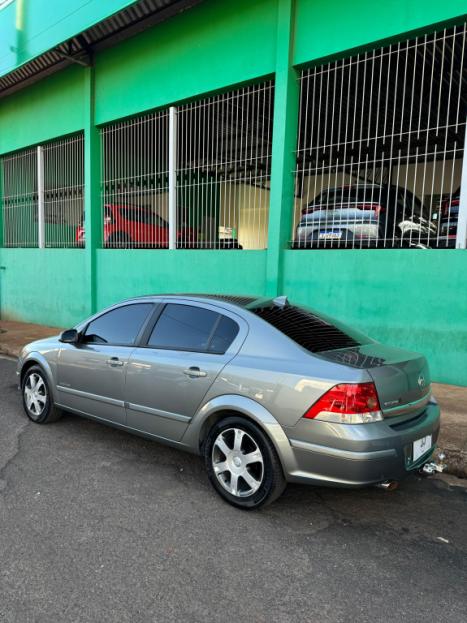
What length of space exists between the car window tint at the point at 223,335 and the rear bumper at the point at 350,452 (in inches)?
32.7

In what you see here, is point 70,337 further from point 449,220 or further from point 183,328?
point 449,220

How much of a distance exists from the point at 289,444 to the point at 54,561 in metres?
1.51

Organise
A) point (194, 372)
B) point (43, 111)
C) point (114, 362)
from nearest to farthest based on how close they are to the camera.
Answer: point (194, 372) < point (114, 362) < point (43, 111)

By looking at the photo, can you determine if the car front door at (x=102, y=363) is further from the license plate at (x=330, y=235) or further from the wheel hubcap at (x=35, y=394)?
the license plate at (x=330, y=235)

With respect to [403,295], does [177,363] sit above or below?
below

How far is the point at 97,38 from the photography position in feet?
31.7

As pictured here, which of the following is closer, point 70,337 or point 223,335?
point 223,335

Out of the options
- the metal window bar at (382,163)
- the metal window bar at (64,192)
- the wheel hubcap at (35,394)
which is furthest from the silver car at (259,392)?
the metal window bar at (64,192)

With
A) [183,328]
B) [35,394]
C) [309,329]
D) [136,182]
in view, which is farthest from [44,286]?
[309,329]

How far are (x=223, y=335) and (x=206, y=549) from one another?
1453 millimetres

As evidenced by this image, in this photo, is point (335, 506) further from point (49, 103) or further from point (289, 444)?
point (49, 103)

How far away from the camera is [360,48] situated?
21.7 feet

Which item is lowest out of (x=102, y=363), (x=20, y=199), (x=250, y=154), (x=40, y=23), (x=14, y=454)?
(x=14, y=454)

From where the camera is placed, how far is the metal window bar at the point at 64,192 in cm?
1156
